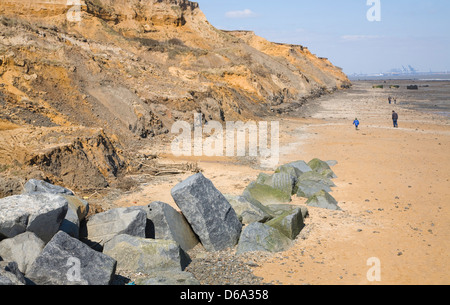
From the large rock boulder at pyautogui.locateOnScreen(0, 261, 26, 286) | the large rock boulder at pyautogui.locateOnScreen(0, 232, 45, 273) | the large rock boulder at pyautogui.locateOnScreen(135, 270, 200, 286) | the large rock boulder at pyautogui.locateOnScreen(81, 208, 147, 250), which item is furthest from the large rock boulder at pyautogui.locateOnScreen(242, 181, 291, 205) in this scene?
the large rock boulder at pyautogui.locateOnScreen(0, 261, 26, 286)

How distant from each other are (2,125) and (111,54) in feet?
50.8

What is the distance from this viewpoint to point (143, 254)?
6.65 m

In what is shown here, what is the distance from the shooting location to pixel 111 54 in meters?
26.8

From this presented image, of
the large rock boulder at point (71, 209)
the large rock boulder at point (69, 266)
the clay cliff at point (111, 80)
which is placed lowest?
the large rock boulder at point (69, 266)

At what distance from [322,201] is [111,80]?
15876 mm

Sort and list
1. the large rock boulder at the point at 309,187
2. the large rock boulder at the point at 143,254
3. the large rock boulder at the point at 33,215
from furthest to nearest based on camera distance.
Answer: the large rock boulder at the point at 309,187 < the large rock boulder at the point at 143,254 < the large rock boulder at the point at 33,215

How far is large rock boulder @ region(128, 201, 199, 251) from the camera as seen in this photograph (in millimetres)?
7672

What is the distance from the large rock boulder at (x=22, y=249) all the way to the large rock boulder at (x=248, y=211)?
15.3ft

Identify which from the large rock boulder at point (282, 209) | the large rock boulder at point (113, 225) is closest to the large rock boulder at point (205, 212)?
the large rock boulder at point (113, 225)

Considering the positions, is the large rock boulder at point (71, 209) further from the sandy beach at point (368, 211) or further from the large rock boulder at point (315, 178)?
the large rock boulder at point (315, 178)

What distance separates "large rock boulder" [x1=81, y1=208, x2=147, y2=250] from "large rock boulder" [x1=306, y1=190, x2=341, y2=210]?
17.3ft

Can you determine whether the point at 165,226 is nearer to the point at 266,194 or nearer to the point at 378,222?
the point at 266,194

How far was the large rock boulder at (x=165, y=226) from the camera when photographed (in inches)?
302
